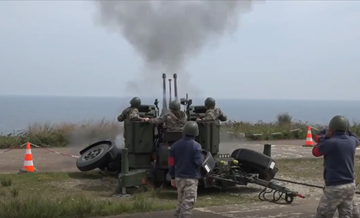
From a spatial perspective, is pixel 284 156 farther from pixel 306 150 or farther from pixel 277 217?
pixel 277 217

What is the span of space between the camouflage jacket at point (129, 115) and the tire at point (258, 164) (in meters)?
2.31

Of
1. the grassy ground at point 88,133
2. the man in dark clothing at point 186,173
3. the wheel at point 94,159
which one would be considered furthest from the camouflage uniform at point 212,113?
the man in dark clothing at point 186,173

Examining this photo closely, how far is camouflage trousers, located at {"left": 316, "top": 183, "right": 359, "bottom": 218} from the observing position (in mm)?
8219

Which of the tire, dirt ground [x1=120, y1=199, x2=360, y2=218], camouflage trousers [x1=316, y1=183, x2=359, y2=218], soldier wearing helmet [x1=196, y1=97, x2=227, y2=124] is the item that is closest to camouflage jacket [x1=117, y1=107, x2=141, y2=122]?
soldier wearing helmet [x1=196, y1=97, x2=227, y2=124]

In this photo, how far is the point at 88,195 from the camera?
11.9 metres

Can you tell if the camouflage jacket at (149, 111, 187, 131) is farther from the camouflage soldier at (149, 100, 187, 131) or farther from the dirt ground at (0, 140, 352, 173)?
the dirt ground at (0, 140, 352, 173)

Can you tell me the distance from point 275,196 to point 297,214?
170cm

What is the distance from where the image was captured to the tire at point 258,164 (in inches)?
507

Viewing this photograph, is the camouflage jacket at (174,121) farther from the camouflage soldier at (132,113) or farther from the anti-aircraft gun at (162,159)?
the camouflage soldier at (132,113)

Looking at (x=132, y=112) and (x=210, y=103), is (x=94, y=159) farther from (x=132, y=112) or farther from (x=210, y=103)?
(x=210, y=103)

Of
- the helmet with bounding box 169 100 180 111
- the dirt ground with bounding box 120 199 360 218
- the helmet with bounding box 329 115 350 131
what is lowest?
the dirt ground with bounding box 120 199 360 218

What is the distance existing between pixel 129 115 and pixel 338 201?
6119 millimetres

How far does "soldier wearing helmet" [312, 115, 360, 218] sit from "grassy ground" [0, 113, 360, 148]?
7274 mm

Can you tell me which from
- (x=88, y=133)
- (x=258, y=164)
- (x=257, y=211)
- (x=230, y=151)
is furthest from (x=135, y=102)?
(x=88, y=133)
